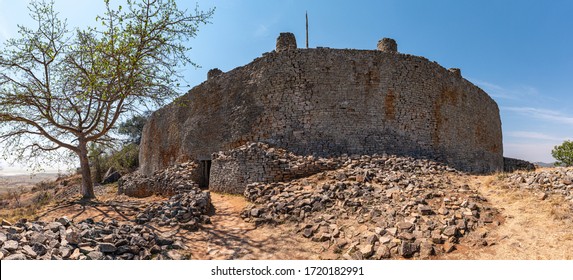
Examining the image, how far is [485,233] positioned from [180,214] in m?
7.08

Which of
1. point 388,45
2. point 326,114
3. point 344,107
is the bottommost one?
point 326,114

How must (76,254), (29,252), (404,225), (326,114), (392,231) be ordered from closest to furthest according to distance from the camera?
(29,252) < (76,254) < (392,231) < (404,225) < (326,114)

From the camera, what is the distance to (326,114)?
36.7ft

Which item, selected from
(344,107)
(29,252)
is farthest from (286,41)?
(29,252)

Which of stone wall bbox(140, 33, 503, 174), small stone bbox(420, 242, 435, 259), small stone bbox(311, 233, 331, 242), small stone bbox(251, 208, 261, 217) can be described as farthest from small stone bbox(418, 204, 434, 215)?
stone wall bbox(140, 33, 503, 174)

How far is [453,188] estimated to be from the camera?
7805mm

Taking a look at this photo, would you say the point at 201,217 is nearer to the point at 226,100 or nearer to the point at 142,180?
the point at 226,100

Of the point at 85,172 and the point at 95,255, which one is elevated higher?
the point at 85,172

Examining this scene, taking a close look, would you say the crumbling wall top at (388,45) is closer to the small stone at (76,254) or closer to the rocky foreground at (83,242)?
the rocky foreground at (83,242)

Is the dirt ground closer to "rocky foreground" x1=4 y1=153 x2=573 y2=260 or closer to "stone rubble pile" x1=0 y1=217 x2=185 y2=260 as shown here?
"rocky foreground" x1=4 y1=153 x2=573 y2=260

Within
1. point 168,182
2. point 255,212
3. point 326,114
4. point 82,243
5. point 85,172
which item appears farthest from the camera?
point 168,182

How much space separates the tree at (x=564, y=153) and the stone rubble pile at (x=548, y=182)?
23584 mm

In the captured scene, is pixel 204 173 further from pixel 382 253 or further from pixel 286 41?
pixel 382 253

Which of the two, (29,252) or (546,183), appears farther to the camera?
(546,183)
